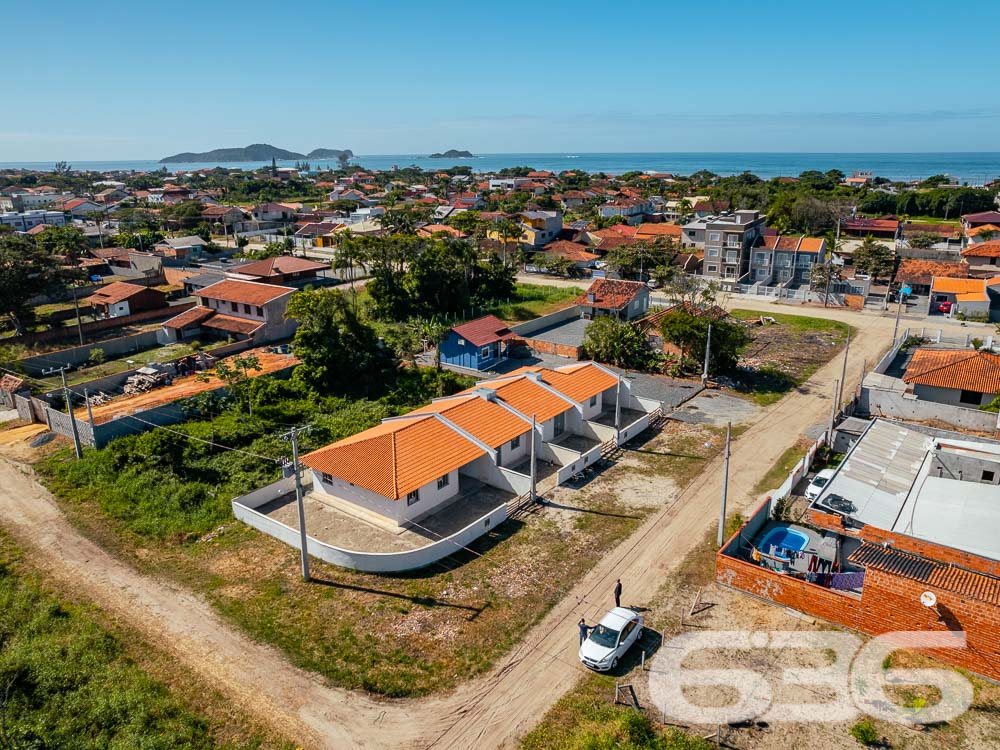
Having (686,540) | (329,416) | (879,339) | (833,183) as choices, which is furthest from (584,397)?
(833,183)

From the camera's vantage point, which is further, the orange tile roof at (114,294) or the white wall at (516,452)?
the orange tile roof at (114,294)

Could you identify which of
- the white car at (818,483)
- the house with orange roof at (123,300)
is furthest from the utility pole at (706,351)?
the house with orange roof at (123,300)

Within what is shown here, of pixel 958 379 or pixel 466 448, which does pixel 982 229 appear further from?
pixel 466 448

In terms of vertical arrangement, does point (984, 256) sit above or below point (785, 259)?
above

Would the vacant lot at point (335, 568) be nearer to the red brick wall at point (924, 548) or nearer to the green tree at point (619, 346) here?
the red brick wall at point (924, 548)

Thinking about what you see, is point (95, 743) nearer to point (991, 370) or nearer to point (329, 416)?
point (329, 416)

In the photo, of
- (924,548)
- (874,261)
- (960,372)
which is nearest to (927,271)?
(874,261)
